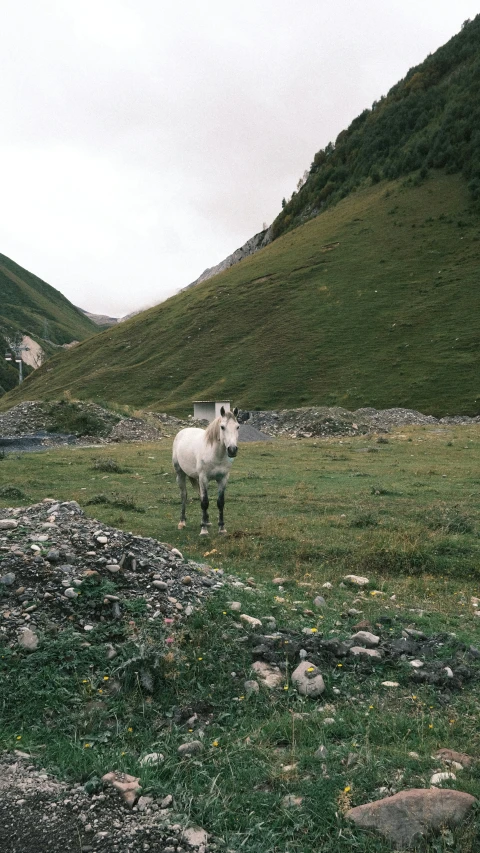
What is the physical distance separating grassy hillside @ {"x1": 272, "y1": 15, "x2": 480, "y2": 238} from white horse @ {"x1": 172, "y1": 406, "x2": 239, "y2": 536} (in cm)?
11198

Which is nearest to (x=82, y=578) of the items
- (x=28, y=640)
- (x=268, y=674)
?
(x=28, y=640)

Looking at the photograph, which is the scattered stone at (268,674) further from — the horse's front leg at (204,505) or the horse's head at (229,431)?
the horse's front leg at (204,505)

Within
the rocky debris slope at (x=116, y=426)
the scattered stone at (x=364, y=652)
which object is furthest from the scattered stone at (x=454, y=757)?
the rocky debris slope at (x=116, y=426)

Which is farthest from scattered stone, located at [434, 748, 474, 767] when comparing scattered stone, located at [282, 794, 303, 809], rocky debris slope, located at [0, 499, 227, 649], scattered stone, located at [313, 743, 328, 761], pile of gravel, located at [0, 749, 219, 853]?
rocky debris slope, located at [0, 499, 227, 649]

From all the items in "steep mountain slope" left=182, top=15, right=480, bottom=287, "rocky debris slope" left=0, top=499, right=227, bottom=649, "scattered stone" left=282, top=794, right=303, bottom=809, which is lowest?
Result: "scattered stone" left=282, top=794, right=303, bottom=809

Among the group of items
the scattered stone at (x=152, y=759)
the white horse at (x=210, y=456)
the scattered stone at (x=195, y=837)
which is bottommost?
the scattered stone at (x=195, y=837)

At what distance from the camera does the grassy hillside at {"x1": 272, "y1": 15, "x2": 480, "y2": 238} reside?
12188cm

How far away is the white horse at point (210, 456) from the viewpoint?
15008mm

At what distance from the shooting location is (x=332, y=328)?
9325 centimetres

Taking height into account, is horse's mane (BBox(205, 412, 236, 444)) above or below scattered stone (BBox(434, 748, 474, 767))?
above

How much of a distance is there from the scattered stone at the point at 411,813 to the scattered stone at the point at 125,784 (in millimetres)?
1853

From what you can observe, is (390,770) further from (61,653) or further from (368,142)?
(368,142)

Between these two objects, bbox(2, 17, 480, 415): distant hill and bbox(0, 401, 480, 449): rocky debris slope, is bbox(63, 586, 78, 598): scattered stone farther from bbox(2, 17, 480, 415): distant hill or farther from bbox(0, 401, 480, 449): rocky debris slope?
bbox(2, 17, 480, 415): distant hill

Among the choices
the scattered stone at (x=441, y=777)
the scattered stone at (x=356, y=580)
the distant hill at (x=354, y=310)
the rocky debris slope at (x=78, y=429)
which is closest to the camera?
the scattered stone at (x=441, y=777)
